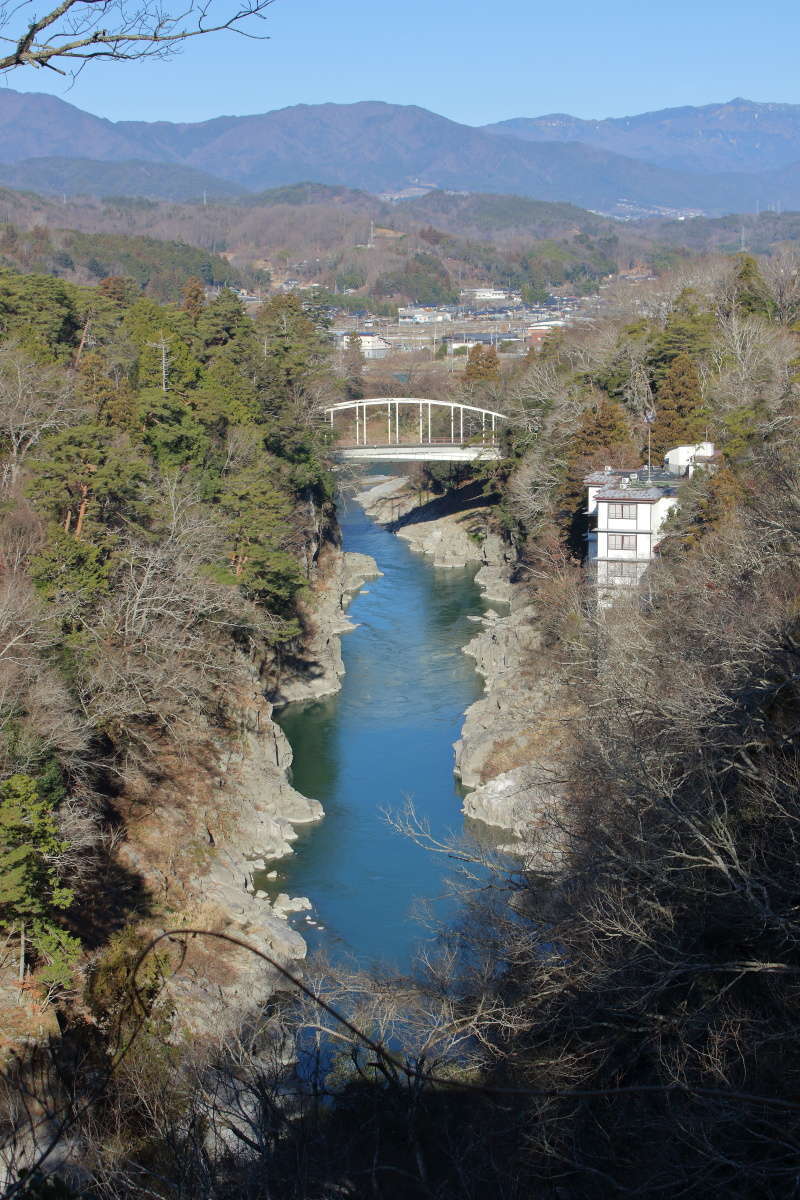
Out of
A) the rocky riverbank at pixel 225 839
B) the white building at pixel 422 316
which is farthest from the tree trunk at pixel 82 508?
the white building at pixel 422 316

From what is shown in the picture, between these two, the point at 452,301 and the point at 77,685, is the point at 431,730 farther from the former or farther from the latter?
the point at 452,301

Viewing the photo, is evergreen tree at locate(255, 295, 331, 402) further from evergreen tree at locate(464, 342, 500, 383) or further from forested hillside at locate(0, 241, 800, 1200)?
evergreen tree at locate(464, 342, 500, 383)

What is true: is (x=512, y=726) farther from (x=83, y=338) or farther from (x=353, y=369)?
(x=353, y=369)

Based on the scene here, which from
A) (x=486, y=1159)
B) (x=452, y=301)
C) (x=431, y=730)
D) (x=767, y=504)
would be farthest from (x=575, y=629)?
(x=452, y=301)

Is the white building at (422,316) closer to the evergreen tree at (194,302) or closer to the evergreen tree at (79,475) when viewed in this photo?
the evergreen tree at (194,302)

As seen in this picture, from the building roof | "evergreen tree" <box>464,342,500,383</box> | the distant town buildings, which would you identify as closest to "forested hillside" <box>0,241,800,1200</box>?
the building roof

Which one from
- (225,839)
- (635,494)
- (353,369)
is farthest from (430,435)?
(225,839)
